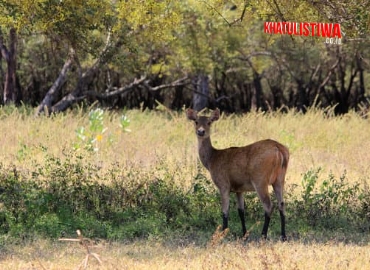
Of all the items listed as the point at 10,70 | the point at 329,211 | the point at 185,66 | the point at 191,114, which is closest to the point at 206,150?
the point at 191,114

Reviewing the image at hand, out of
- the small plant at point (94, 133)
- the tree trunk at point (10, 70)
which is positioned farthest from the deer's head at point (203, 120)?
the tree trunk at point (10, 70)

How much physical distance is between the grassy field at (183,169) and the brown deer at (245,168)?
17.2 inches

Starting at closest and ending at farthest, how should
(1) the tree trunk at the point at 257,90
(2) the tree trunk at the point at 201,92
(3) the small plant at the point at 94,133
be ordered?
(3) the small plant at the point at 94,133, (2) the tree trunk at the point at 201,92, (1) the tree trunk at the point at 257,90

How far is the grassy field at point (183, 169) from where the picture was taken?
779 centimetres

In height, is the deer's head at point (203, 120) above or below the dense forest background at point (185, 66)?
above

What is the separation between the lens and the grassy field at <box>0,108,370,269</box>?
779 centimetres

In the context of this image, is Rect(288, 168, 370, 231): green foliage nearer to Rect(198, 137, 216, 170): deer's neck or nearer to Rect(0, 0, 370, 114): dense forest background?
Rect(198, 137, 216, 170): deer's neck

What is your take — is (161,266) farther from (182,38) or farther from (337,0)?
(182,38)

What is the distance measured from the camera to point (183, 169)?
12305 mm

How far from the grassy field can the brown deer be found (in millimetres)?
436

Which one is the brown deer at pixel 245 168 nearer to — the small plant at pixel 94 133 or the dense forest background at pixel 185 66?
the dense forest background at pixel 185 66

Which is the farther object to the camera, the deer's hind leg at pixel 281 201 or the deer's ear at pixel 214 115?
the deer's ear at pixel 214 115

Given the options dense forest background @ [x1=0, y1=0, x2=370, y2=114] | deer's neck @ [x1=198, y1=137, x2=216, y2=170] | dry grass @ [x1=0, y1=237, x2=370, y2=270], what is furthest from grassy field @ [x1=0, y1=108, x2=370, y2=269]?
dense forest background @ [x1=0, y1=0, x2=370, y2=114]

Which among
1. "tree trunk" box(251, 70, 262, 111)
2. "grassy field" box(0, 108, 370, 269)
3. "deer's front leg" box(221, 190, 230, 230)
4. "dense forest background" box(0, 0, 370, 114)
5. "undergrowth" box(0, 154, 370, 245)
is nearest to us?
"grassy field" box(0, 108, 370, 269)
